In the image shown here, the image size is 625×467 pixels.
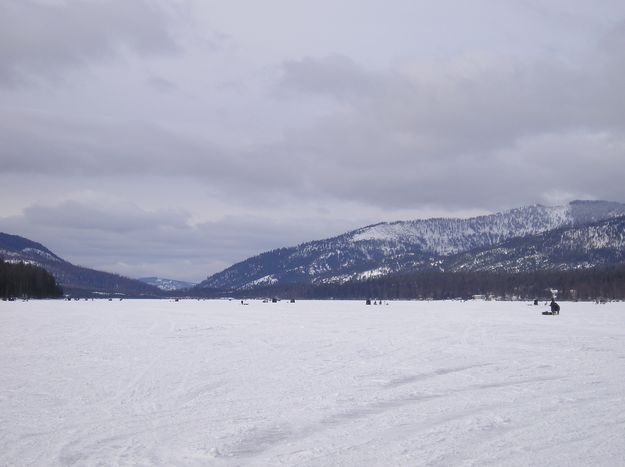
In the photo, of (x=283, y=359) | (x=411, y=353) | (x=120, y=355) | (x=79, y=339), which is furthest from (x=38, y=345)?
(x=411, y=353)

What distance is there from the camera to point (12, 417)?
11.4 meters

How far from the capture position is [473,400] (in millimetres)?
13352

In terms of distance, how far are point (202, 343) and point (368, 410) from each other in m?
16.3

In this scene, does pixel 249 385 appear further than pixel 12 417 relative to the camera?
Yes

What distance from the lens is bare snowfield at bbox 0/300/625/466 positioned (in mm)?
9117

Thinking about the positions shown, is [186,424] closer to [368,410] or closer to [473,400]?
[368,410]

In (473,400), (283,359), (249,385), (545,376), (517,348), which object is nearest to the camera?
(473,400)

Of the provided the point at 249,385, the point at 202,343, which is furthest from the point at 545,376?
the point at 202,343

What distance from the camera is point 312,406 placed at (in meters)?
12.8

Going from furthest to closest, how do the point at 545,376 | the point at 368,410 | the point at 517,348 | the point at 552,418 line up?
1. the point at 517,348
2. the point at 545,376
3. the point at 368,410
4. the point at 552,418

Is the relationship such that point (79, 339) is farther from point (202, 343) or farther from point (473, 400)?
point (473, 400)

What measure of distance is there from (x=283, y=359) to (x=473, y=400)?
29.7 ft

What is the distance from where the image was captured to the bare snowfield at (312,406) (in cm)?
912

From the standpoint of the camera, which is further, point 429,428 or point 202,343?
point 202,343
